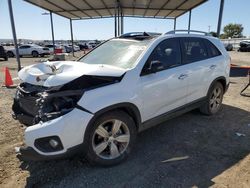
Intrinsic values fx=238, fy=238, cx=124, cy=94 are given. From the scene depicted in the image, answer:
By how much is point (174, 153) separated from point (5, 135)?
3.03 m

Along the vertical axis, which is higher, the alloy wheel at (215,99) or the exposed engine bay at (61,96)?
the exposed engine bay at (61,96)

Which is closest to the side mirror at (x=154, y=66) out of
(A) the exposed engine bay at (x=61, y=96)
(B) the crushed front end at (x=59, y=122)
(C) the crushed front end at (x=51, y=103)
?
(A) the exposed engine bay at (x=61, y=96)

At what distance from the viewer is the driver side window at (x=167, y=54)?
3768 mm

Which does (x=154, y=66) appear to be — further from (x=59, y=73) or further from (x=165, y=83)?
(x=59, y=73)

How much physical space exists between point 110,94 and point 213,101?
126 inches

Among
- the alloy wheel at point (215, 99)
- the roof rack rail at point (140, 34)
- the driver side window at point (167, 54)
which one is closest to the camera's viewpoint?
the driver side window at point (167, 54)

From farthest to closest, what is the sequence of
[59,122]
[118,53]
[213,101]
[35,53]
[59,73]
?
1. [35,53]
2. [213,101]
3. [118,53]
4. [59,73]
5. [59,122]

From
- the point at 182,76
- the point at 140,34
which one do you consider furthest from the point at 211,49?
the point at 140,34

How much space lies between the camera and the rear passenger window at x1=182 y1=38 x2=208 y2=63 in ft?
14.4

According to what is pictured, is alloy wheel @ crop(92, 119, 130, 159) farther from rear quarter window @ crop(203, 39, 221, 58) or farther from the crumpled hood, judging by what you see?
rear quarter window @ crop(203, 39, 221, 58)

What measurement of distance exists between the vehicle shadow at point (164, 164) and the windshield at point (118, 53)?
1.42 m

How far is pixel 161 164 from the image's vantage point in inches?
134

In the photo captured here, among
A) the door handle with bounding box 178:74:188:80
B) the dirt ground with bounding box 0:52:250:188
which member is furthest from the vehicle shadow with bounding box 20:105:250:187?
the door handle with bounding box 178:74:188:80

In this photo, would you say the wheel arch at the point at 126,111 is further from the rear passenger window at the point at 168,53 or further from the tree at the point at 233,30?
the tree at the point at 233,30
